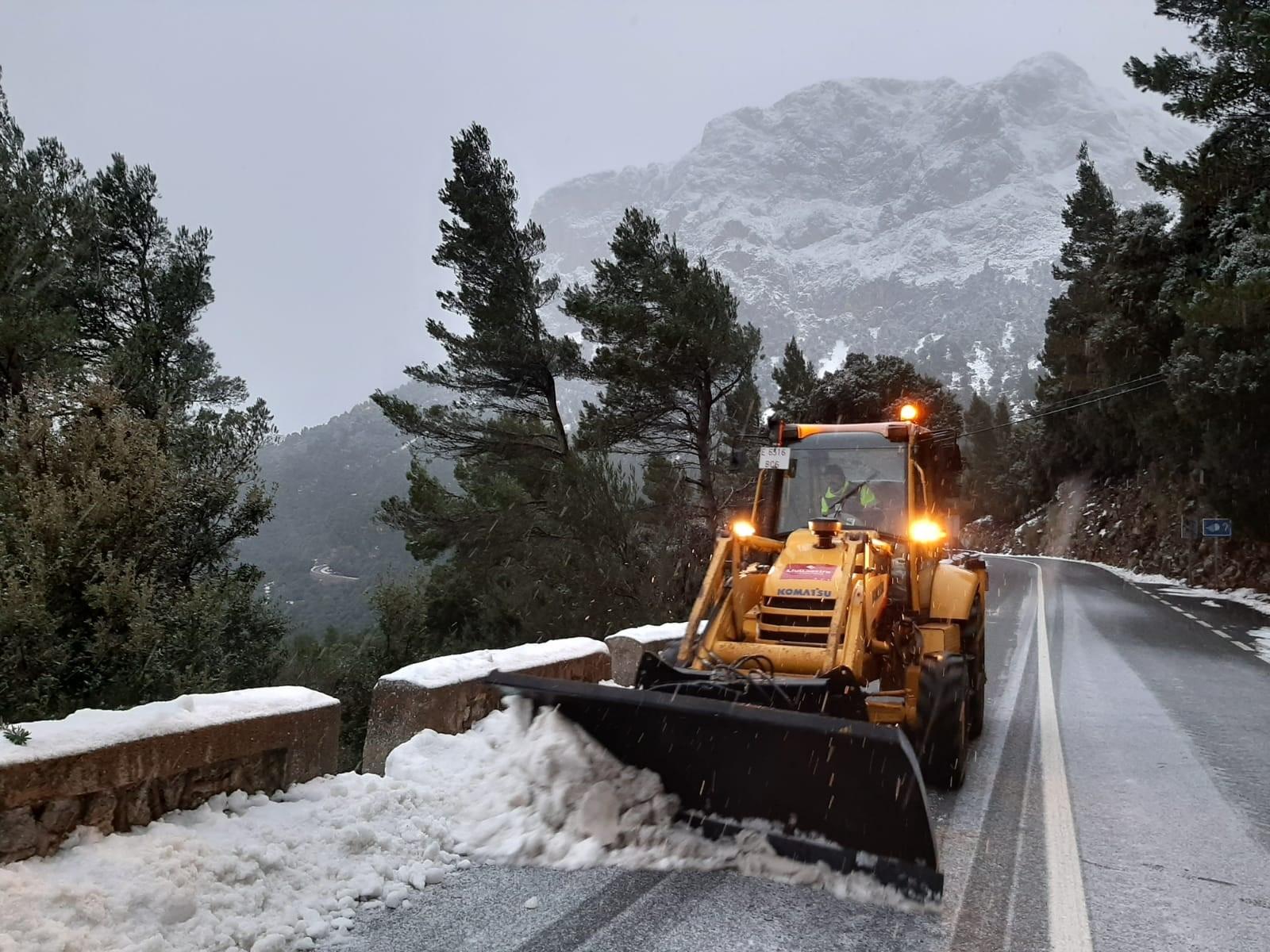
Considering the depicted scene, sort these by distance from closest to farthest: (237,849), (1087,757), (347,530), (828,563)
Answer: (237,849), (828,563), (1087,757), (347,530)

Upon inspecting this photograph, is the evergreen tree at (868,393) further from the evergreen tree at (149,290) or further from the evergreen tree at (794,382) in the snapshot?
the evergreen tree at (149,290)

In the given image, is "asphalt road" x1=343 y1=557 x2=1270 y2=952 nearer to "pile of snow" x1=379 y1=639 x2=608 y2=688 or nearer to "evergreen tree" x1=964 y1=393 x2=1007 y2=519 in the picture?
"pile of snow" x1=379 y1=639 x2=608 y2=688

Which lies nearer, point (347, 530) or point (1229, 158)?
point (1229, 158)

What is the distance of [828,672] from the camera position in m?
4.34

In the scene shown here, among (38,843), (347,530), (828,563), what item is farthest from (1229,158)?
(347,530)

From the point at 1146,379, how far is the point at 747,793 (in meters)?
27.0

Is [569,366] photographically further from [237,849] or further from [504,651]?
[237,849]

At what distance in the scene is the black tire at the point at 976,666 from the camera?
6.29m

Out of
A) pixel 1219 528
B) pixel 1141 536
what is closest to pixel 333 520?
pixel 1141 536

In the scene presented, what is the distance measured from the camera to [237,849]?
3400mm

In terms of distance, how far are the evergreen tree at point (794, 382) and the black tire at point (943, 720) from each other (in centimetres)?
2620

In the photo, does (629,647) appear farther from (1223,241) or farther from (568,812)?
(1223,241)

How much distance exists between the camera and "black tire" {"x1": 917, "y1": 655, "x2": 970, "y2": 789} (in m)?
4.92

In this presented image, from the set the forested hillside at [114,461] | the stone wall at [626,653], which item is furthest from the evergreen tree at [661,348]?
the stone wall at [626,653]
